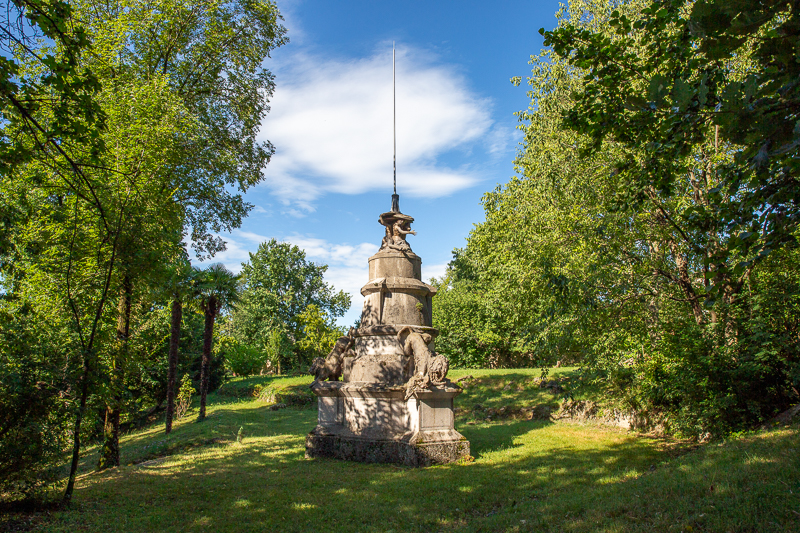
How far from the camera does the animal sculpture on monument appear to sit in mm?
9477

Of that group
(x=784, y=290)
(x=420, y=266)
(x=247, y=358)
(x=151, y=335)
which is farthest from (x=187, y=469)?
(x=247, y=358)

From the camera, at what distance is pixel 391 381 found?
10.3 m

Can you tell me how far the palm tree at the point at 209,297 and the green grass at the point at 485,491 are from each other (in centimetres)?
1001

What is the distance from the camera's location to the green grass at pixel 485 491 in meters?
4.92

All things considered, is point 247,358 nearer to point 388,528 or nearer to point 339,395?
point 339,395

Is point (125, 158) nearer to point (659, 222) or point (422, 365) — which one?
point (422, 365)

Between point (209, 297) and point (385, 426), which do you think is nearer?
point (385, 426)

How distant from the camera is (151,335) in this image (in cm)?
2548

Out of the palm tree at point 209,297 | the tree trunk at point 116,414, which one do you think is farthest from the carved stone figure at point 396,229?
the palm tree at point 209,297

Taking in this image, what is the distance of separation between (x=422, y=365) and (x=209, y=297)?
14.8m

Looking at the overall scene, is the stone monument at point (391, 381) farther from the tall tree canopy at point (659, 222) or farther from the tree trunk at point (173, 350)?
the tree trunk at point (173, 350)

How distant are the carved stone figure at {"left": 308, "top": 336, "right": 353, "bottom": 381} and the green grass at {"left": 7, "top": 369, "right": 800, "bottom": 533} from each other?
1906 mm

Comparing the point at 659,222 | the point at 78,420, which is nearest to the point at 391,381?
the point at 78,420

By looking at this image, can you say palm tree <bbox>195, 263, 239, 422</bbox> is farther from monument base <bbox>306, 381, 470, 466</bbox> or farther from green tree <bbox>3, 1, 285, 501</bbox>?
monument base <bbox>306, 381, 470, 466</bbox>
